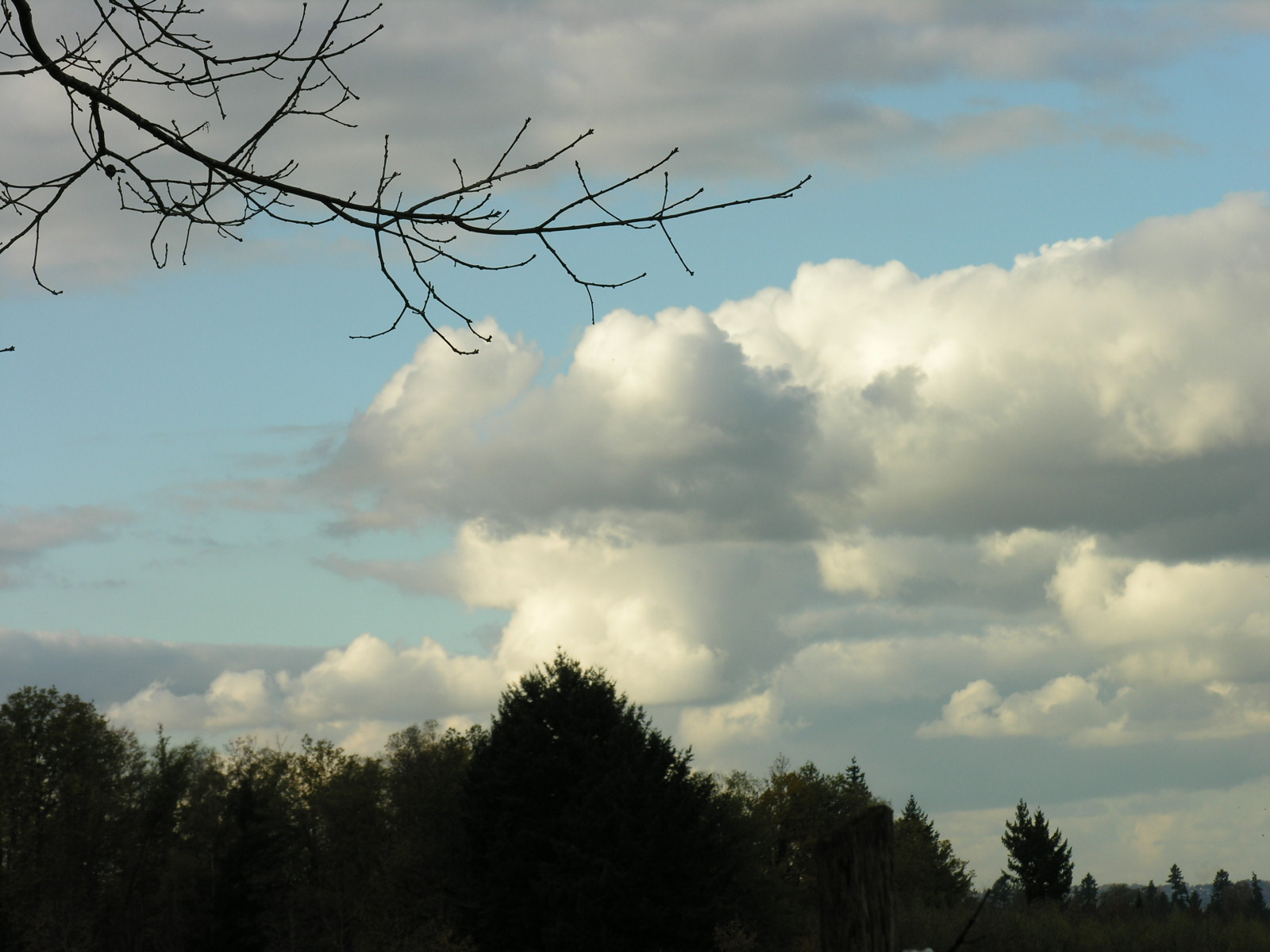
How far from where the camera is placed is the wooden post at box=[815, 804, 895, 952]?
4.13 meters

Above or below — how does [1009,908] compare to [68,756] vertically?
below

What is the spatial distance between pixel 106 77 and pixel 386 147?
1.10m

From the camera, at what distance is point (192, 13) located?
16.7ft

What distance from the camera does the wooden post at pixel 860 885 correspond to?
4129mm

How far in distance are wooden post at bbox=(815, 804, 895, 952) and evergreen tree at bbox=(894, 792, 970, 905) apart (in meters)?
78.6

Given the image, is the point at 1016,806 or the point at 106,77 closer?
the point at 106,77

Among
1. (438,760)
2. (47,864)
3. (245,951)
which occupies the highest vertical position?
(438,760)

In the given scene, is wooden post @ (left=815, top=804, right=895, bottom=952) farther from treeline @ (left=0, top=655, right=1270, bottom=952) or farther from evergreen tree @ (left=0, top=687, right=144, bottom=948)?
evergreen tree @ (left=0, top=687, right=144, bottom=948)

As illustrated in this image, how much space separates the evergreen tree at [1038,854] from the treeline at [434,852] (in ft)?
95.2

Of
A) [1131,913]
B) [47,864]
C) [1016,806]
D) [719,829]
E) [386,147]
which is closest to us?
[386,147]

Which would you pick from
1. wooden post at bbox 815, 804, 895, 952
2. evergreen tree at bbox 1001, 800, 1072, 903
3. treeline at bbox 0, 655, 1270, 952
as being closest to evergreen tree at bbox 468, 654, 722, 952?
treeline at bbox 0, 655, 1270, 952

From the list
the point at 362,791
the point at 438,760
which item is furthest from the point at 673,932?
the point at 362,791

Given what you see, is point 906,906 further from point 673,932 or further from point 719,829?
point 673,932

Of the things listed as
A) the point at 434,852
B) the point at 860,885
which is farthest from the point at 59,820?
the point at 860,885
